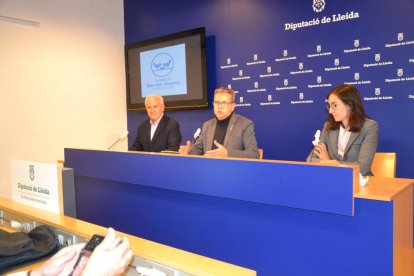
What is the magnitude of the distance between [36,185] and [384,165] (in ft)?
8.18

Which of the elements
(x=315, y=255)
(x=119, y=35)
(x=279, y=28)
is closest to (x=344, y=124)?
(x=315, y=255)

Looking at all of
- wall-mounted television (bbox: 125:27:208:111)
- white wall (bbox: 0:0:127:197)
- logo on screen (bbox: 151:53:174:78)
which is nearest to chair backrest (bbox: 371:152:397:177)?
wall-mounted television (bbox: 125:27:208:111)

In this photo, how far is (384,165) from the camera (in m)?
2.93

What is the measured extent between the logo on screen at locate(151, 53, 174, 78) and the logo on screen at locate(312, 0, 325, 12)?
1.96 meters

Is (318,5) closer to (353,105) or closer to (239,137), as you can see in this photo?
(353,105)

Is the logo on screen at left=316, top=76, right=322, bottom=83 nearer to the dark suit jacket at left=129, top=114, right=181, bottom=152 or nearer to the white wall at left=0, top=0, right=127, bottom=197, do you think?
the dark suit jacket at left=129, top=114, right=181, bottom=152

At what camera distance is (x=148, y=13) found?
17.9ft

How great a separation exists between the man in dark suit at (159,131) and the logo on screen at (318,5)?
1.84 metres

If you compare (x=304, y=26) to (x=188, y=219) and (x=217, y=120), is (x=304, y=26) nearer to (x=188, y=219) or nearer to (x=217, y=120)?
(x=217, y=120)

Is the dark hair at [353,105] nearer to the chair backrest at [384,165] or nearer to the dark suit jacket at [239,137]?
the chair backrest at [384,165]

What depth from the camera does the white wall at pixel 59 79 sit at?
4.47m

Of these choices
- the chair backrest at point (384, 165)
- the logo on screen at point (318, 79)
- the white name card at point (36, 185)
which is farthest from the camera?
the logo on screen at point (318, 79)

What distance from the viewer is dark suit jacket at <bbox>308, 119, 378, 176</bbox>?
2.65 metres

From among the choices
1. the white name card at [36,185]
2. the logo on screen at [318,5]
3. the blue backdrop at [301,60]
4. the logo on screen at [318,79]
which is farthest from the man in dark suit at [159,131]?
the logo on screen at [318,5]
